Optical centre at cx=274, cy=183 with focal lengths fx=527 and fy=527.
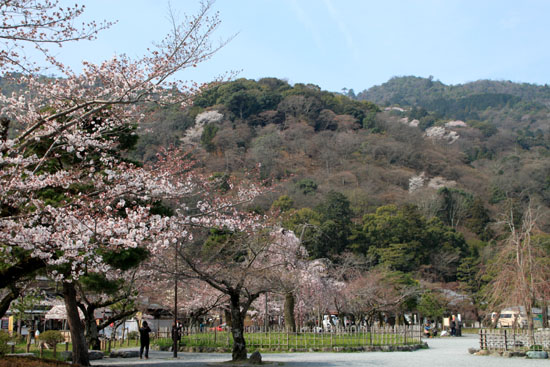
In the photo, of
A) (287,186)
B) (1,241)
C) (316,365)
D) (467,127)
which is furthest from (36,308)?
(467,127)

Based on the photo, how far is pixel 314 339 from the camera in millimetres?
19422

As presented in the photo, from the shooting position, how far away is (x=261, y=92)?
291ft

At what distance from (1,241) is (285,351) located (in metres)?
13.2

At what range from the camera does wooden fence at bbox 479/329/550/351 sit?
53.1ft

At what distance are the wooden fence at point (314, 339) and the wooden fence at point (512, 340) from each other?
3770 millimetres

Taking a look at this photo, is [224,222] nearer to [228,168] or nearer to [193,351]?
[193,351]

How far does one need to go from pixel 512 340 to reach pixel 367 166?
54454mm

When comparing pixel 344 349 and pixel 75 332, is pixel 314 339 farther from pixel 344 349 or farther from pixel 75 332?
pixel 75 332

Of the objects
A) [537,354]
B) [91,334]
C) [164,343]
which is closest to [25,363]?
[91,334]

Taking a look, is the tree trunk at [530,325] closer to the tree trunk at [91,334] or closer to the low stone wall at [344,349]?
the low stone wall at [344,349]

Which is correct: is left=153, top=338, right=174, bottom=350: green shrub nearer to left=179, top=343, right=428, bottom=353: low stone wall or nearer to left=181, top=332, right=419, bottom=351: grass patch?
left=179, top=343, right=428, bottom=353: low stone wall

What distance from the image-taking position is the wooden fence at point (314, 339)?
19.3 m

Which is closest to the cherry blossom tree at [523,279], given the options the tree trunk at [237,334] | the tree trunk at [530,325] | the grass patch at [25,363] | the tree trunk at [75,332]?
the tree trunk at [530,325]

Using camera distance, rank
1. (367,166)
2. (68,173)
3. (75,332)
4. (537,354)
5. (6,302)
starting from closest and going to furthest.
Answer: (68,173) → (6,302) → (75,332) → (537,354) → (367,166)
